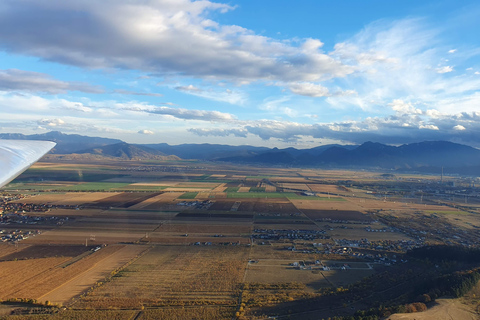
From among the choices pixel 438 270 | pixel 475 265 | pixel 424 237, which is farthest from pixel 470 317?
pixel 424 237

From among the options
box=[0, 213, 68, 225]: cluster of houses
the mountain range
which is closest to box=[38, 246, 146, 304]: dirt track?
box=[0, 213, 68, 225]: cluster of houses

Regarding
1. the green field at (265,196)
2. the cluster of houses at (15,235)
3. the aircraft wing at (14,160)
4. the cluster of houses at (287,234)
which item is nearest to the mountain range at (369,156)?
the green field at (265,196)

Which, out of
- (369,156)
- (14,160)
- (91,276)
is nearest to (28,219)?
(91,276)

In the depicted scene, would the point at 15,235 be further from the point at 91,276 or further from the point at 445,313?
the point at 445,313

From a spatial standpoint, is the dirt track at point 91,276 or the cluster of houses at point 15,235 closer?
the dirt track at point 91,276

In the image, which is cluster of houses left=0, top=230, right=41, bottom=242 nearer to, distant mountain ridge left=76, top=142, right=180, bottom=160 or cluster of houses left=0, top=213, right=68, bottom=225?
cluster of houses left=0, top=213, right=68, bottom=225

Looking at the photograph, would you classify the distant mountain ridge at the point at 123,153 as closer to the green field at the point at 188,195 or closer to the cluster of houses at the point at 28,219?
the green field at the point at 188,195

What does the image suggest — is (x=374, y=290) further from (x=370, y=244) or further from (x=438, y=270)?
(x=370, y=244)

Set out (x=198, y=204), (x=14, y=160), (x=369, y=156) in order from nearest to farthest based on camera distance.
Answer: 1. (x=14, y=160)
2. (x=198, y=204)
3. (x=369, y=156)
